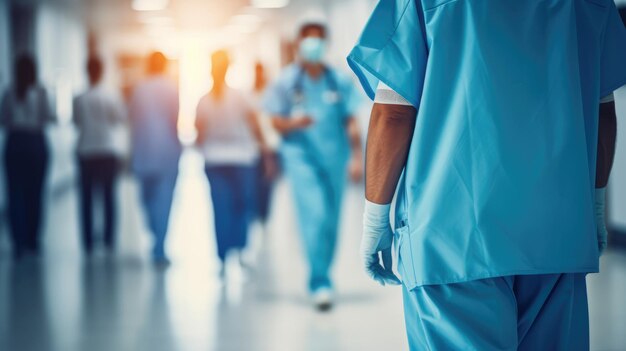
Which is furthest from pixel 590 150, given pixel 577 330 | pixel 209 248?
pixel 209 248

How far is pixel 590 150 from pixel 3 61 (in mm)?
9075

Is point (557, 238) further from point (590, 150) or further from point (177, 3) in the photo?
point (177, 3)

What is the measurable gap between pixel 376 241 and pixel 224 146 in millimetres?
3535

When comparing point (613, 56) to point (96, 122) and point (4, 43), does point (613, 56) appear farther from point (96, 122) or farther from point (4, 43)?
point (4, 43)

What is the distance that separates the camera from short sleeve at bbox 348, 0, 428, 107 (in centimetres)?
154

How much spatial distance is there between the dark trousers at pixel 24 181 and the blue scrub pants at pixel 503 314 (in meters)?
5.01

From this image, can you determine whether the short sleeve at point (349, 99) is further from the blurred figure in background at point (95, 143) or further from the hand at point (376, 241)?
the blurred figure in background at point (95, 143)

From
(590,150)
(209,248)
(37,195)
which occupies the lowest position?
(209,248)

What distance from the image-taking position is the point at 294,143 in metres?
4.23

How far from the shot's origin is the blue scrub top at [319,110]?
→ 4.19 meters

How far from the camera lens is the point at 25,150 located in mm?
6023

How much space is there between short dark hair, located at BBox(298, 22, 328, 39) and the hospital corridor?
13mm

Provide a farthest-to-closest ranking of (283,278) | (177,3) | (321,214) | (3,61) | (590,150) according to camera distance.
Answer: (177,3)
(3,61)
(283,278)
(321,214)
(590,150)

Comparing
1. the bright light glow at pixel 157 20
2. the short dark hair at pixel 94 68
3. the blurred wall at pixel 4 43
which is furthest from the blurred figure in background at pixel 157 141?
the bright light glow at pixel 157 20
